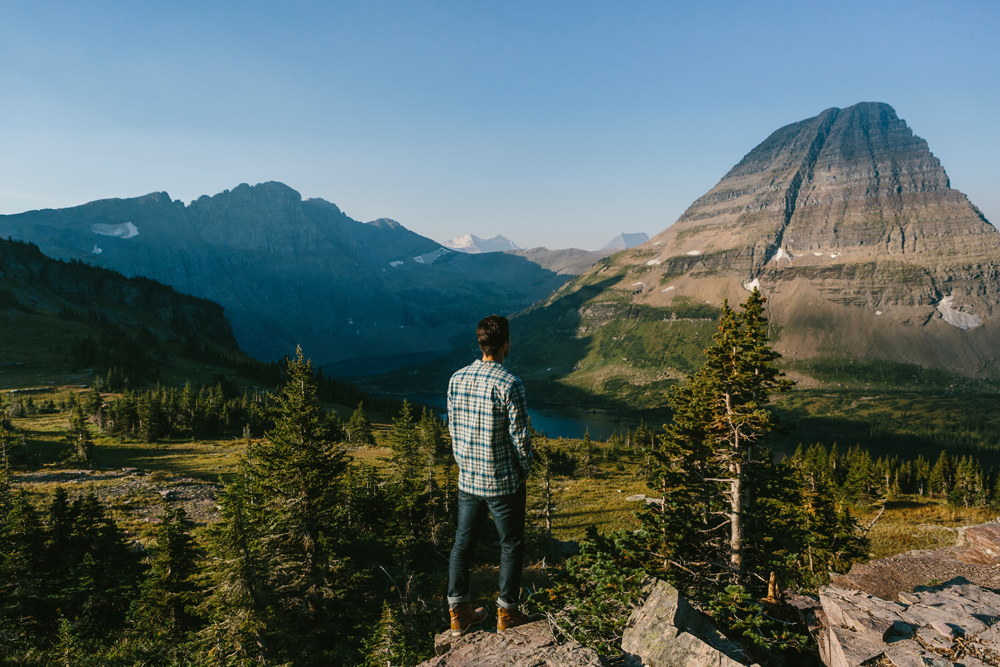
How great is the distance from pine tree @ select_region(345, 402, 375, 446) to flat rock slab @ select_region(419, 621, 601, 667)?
7853 centimetres

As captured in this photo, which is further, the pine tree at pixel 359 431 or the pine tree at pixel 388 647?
the pine tree at pixel 359 431

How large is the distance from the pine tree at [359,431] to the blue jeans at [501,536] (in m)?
78.8

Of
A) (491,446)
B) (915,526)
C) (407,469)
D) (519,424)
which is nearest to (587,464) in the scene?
(915,526)

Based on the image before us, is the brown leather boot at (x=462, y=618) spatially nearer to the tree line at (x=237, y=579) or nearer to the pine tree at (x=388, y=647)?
the pine tree at (x=388, y=647)

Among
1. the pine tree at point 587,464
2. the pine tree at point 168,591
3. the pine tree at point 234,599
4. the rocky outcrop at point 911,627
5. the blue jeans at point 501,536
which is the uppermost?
the blue jeans at point 501,536

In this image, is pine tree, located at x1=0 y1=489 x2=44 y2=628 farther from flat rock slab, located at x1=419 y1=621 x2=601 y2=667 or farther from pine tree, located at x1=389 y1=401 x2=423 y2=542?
flat rock slab, located at x1=419 y1=621 x2=601 y2=667

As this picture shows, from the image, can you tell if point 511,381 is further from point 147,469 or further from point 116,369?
point 116,369

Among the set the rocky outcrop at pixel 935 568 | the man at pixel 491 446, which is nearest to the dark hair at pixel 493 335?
the man at pixel 491 446

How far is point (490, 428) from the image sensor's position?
248 inches

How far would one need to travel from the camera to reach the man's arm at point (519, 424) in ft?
20.0

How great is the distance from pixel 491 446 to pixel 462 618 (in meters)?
3.24

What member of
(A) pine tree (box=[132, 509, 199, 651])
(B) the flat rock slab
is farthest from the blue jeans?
(A) pine tree (box=[132, 509, 199, 651])

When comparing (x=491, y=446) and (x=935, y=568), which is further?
(x=935, y=568)

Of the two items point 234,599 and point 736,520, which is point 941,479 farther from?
point 234,599
